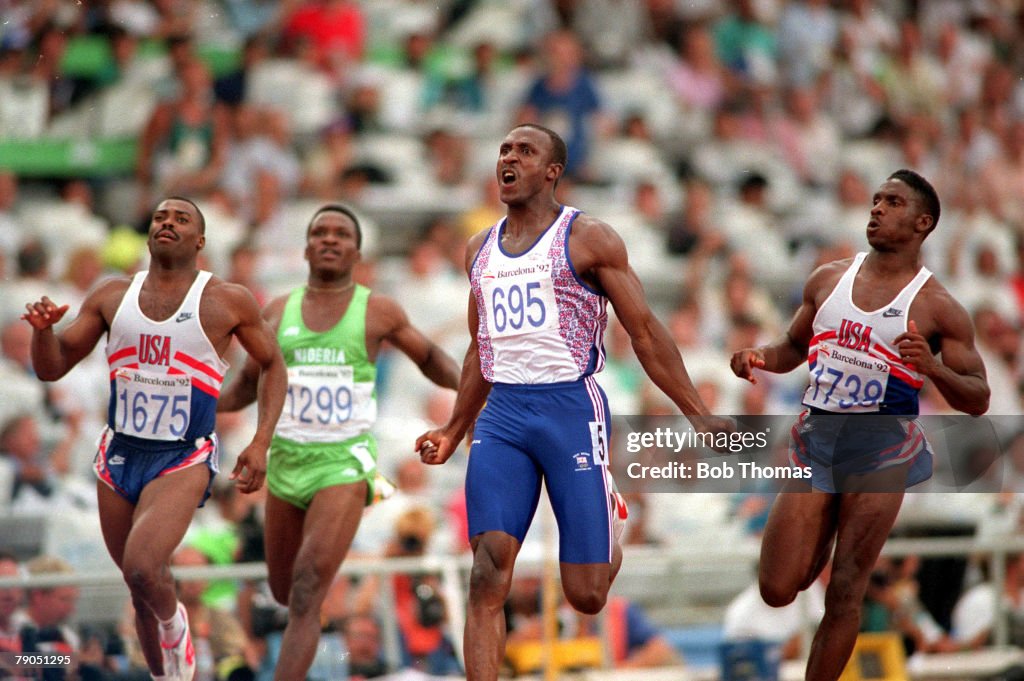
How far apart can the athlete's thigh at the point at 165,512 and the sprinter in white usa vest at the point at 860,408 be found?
114 inches

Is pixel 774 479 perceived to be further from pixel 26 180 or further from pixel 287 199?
pixel 26 180

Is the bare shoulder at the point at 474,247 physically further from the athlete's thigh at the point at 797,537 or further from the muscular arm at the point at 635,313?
the athlete's thigh at the point at 797,537

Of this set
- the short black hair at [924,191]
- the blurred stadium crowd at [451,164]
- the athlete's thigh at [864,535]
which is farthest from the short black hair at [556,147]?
the blurred stadium crowd at [451,164]

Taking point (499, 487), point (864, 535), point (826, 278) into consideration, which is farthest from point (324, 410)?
point (864, 535)

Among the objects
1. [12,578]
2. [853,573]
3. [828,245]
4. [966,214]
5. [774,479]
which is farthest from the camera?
[966,214]

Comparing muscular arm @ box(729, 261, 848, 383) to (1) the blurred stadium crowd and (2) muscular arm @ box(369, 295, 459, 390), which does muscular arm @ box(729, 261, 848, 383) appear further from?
(1) the blurred stadium crowd

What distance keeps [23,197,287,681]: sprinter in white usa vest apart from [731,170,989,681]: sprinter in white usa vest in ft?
8.99

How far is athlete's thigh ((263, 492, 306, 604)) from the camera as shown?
334 inches

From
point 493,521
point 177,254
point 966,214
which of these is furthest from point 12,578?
point 966,214

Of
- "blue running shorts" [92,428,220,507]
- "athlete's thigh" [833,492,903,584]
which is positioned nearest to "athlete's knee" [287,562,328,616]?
"blue running shorts" [92,428,220,507]

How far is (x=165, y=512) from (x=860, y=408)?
142 inches

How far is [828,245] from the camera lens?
54.1ft

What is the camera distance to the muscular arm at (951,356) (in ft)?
23.1

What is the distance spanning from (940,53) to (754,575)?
A: 39.3 ft
